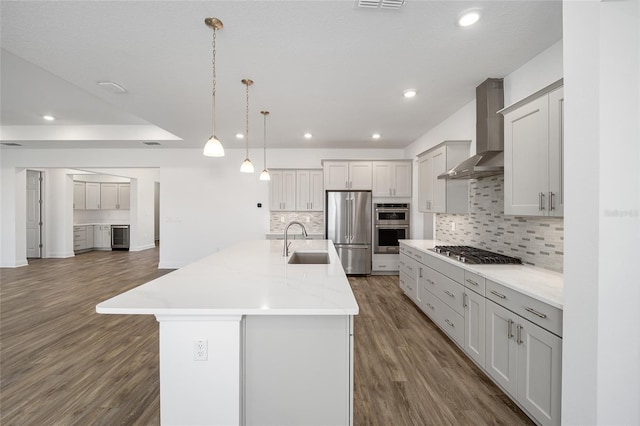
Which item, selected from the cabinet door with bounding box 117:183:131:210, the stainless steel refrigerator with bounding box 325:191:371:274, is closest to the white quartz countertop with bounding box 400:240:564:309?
the stainless steel refrigerator with bounding box 325:191:371:274

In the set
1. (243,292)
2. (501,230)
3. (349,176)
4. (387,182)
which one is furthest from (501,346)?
(349,176)

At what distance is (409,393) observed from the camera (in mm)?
2055

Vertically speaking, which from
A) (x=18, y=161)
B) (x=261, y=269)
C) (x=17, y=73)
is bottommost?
(x=261, y=269)

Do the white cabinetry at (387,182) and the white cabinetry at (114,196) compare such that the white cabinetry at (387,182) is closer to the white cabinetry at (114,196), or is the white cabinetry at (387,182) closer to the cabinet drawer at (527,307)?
the cabinet drawer at (527,307)

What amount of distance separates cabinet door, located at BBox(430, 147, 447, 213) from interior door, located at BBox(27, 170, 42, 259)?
9.66 m

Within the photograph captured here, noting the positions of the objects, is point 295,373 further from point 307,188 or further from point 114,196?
point 114,196

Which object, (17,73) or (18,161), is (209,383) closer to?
(17,73)

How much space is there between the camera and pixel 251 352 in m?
1.47

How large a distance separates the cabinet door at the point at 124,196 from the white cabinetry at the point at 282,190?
6324mm

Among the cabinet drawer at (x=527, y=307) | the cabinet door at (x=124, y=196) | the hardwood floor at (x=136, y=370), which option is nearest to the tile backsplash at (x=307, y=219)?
the hardwood floor at (x=136, y=370)

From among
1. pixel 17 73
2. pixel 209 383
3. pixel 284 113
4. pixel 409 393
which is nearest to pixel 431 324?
pixel 409 393

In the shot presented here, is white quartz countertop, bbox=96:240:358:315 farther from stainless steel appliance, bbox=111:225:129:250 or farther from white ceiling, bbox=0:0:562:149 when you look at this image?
stainless steel appliance, bbox=111:225:129:250

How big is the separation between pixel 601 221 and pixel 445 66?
6.41 ft

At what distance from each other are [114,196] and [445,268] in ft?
33.9
